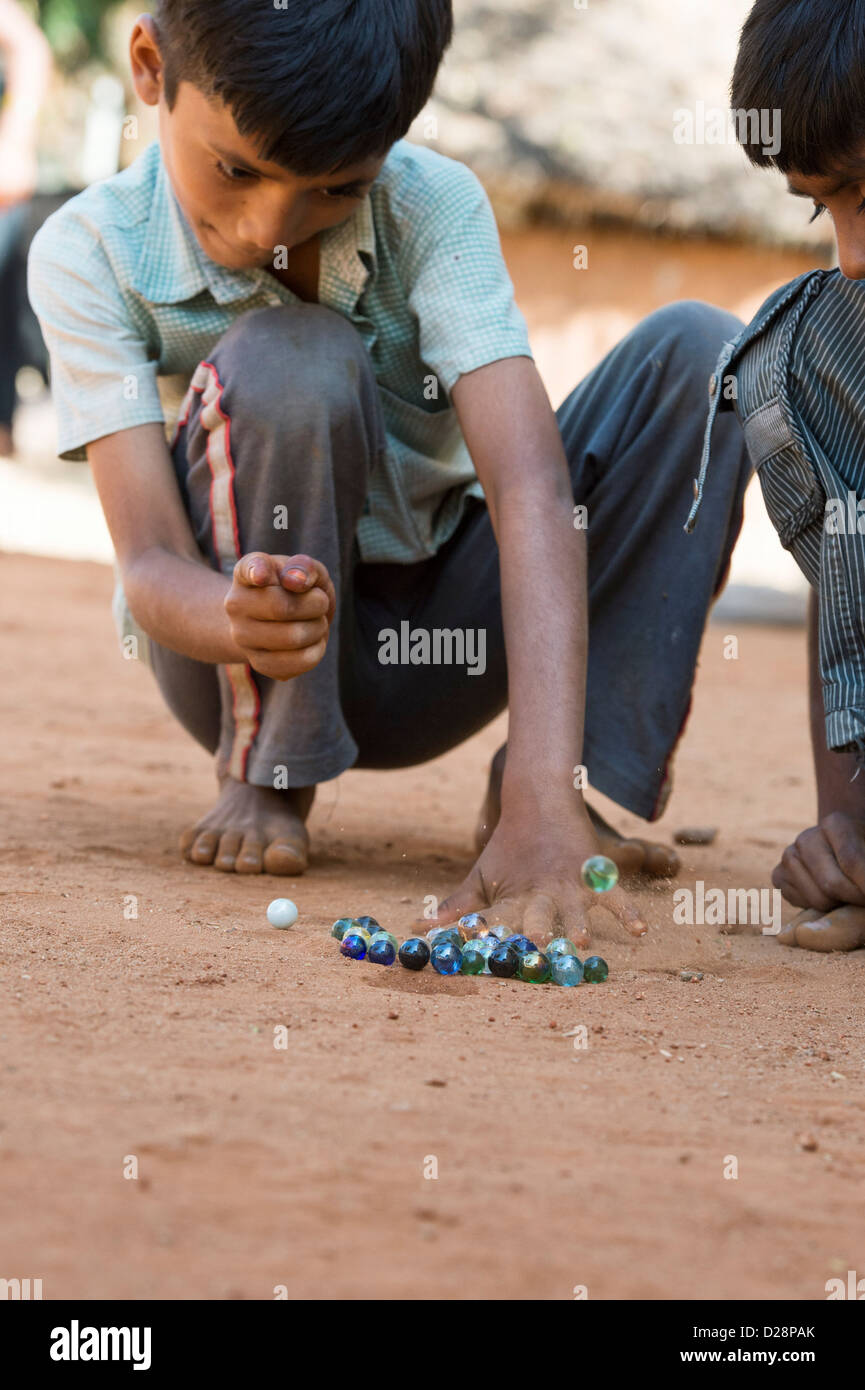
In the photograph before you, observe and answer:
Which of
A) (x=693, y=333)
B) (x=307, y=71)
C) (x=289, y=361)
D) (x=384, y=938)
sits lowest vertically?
(x=384, y=938)

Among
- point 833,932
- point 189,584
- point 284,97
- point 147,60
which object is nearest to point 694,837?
point 833,932

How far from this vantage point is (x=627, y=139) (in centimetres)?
1141

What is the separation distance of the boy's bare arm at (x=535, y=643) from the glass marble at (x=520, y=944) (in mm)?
42

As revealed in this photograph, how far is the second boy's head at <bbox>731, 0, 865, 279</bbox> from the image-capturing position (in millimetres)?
2084

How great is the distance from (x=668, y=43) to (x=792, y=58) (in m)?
10.9

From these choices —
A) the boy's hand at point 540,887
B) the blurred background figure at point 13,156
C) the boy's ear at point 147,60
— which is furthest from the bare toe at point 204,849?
the blurred background figure at point 13,156

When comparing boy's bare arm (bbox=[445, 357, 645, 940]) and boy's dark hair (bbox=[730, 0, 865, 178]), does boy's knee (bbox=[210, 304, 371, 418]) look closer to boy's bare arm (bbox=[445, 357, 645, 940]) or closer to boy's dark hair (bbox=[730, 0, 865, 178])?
boy's bare arm (bbox=[445, 357, 645, 940])

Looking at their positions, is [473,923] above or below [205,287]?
below

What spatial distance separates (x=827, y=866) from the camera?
2398 mm

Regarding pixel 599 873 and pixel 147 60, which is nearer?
pixel 599 873

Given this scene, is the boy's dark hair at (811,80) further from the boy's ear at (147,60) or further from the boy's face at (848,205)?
the boy's ear at (147,60)

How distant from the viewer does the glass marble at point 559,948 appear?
2.01m

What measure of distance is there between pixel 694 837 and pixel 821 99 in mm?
1666

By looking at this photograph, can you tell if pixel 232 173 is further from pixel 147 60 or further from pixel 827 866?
pixel 827 866
